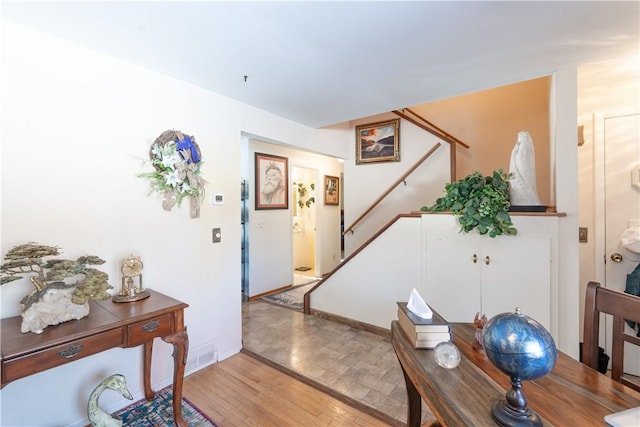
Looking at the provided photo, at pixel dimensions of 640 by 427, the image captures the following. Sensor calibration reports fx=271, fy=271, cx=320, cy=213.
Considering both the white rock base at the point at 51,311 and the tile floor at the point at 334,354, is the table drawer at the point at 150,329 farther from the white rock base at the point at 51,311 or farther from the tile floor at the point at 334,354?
the tile floor at the point at 334,354

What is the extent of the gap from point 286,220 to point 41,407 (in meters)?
3.26

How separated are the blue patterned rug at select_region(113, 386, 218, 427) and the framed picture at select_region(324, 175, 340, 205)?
382cm

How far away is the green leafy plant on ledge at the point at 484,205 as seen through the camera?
2088mm

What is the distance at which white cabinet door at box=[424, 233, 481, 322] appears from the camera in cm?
229

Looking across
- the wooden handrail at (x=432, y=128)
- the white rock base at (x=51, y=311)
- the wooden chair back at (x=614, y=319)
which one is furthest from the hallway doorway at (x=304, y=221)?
the wooden chair back at (x=614, y=319)

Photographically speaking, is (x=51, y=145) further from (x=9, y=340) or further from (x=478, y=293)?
(x=478, y=293)

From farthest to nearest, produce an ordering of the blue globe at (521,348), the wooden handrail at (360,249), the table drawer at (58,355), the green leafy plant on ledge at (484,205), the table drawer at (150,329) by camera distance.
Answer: the wooden handrail at (360,249) → the green leafy plant on ledge at (484,205) → the table drawer at (150,329) → the table drawer at (58,355) → the blue globe at (521,348)

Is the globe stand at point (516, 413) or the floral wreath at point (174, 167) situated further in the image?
the floral wreath at point (174, 167)

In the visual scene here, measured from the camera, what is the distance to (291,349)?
255 centimetres

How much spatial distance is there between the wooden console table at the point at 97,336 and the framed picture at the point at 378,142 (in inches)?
129

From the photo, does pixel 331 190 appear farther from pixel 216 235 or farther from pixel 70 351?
pixel 70 351

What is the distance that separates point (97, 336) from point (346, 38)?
6.67 ft

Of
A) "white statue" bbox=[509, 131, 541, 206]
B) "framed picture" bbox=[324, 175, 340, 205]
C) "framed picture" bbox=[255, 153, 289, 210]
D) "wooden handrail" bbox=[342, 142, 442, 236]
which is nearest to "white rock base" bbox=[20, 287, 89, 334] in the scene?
"framed picture" bbox=[255, 153, 289, 210]

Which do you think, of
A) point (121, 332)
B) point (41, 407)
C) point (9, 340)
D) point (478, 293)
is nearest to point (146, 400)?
point (41, 407)
